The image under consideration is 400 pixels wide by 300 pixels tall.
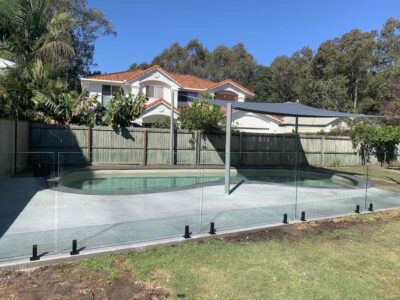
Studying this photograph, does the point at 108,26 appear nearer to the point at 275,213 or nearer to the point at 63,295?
the point at 275,213

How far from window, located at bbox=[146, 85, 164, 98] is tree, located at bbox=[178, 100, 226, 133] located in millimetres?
11343

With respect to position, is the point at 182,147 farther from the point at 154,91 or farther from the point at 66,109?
the point at 154,91

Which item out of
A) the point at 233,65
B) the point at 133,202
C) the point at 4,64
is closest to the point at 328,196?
the point at 133,202

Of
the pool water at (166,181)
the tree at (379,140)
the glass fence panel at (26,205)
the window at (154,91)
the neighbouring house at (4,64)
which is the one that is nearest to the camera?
the glass fence panel at (26,205)

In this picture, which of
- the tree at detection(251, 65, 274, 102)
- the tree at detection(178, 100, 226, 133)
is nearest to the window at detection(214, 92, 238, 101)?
the tree at detection(178, 100, 226, 133)

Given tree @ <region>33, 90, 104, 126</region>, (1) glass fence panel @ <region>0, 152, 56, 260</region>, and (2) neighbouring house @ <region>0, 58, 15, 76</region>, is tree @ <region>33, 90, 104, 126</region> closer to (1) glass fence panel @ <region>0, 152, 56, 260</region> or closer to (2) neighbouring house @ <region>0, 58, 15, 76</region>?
(2) neighbouring house @ <region>0, 58, 15, 76</region>

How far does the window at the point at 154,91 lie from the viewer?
30.4 meters

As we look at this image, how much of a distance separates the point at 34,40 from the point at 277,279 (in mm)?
18280

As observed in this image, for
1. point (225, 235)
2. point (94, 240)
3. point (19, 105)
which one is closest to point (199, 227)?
point (225, 235)

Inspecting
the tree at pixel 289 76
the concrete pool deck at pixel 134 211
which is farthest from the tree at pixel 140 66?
the concrete pool deck at pixel 134 211

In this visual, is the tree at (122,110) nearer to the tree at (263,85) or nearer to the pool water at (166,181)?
the pool water at (166,181)

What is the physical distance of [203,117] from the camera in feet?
62.6

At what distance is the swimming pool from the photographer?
12.8 metres

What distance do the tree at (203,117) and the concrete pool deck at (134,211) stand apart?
7.74 m
